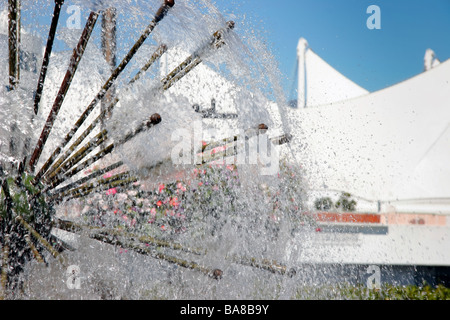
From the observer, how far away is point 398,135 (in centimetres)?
2138

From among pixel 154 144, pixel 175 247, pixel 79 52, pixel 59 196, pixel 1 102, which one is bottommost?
pixel 175 247

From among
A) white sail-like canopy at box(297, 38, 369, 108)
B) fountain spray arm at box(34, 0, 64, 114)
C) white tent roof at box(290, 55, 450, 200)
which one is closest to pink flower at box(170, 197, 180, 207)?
fountain spray arm at box(34, 0, 64, 114)

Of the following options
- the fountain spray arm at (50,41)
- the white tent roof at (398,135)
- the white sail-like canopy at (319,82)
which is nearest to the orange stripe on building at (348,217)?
the fountain spray arm at (50,41)

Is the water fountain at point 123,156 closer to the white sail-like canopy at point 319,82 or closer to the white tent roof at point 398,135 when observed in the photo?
the white tent roof at point 398,135

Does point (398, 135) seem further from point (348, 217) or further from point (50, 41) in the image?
point (50, 41)

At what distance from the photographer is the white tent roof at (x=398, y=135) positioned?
19844 mm

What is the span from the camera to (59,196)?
2396 mm

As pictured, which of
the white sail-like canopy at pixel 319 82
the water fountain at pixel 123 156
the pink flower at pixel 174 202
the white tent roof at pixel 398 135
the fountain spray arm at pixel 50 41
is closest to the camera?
the fountain spray arm at pixel 50 41

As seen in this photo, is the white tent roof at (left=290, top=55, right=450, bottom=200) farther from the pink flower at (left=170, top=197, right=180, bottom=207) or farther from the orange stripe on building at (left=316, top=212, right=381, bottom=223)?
the pink flower at (left=170, top=197, right=180, bottom=207)

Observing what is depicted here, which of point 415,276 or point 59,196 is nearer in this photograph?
point 59,196

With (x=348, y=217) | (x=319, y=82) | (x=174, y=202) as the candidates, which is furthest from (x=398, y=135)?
(x=174, y=202)
